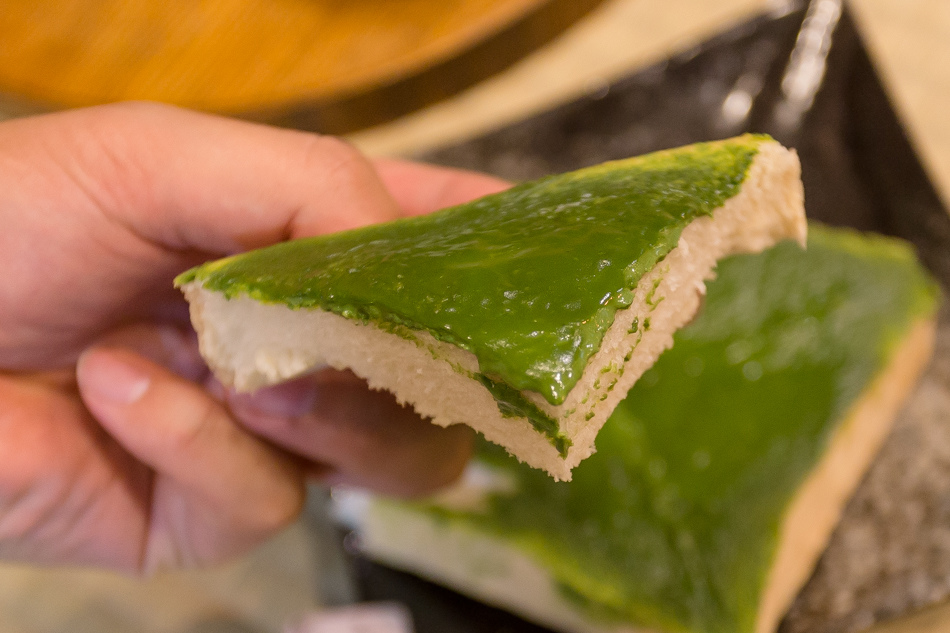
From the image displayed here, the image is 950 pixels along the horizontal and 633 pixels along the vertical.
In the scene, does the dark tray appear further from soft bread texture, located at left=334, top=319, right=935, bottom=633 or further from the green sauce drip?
the green sauce drip

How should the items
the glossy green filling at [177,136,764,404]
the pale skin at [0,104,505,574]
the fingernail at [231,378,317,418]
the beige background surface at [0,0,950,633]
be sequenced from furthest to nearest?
the beige background surface at [0,0,950,633] → the fingernail at [231,378,317,418] → the pale skin at [0,104,505,574] → the glossy green filling at [177,136,764,404]

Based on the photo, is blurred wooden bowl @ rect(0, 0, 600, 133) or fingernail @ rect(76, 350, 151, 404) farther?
blurred wooden bowl @ rect(0, 0, 600, 133)

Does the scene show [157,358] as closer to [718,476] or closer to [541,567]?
[541,567]

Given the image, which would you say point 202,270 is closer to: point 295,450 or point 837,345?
point 295,450

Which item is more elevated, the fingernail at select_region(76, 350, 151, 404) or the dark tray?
the fingernail at select_region(76, 350, 151, 404)

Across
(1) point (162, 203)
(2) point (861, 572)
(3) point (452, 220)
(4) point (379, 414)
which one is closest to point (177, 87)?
(1) point (162, 203)

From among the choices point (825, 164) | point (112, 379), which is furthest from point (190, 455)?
point (825, 164)

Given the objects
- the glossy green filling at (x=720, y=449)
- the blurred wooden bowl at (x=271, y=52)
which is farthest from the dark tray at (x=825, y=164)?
the blurred wooden bowl at (x=271, y=52)

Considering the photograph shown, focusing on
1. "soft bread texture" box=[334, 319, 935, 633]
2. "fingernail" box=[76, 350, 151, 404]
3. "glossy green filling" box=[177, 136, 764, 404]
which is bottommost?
"soft bread texture" box=[334, 319, 935, 633]

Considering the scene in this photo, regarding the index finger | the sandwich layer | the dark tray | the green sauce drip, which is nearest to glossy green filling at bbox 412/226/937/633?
the sandwich layer

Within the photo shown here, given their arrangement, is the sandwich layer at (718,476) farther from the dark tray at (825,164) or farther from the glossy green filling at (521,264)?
the glossy green filling at (521,264)
